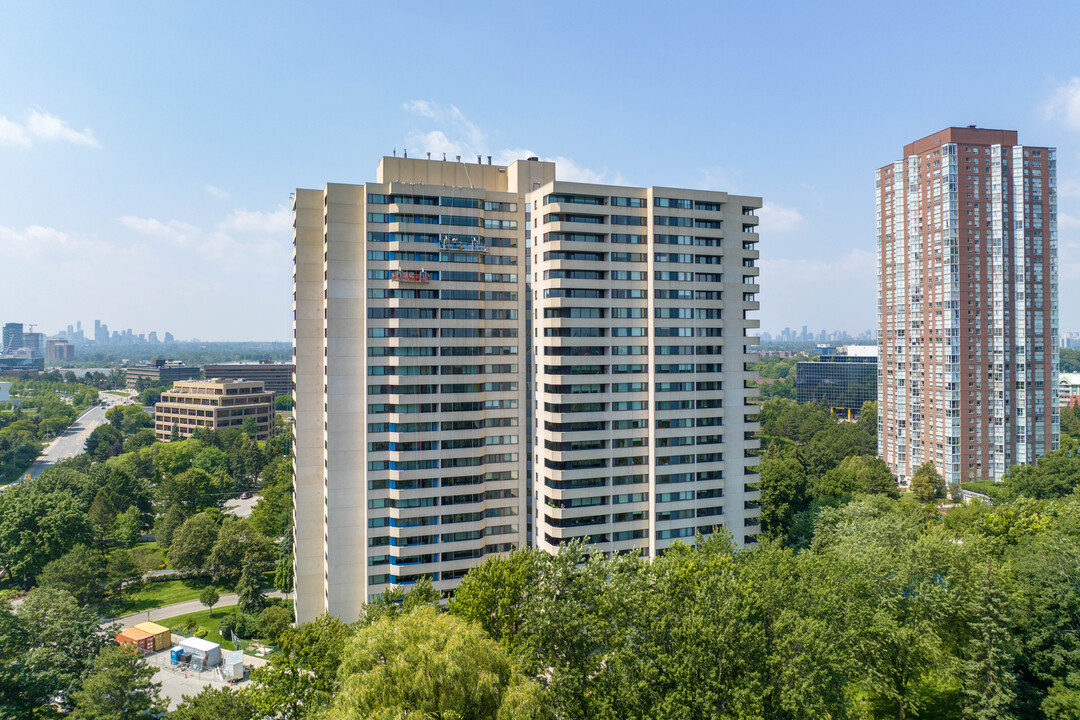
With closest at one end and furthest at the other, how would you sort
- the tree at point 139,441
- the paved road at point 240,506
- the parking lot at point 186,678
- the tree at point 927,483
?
the parking lot at point 186,678
the tree at point 927,483
the paved road at point 240,506
the tree at point 139,441

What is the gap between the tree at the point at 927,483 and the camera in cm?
12812

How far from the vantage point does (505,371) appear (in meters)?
71.0

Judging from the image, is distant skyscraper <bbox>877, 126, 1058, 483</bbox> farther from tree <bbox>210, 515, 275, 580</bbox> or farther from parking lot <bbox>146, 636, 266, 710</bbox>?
parking lot <bbox>146, 636, 266, 710</bbox>

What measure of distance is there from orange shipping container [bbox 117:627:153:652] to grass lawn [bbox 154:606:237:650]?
6119 mm

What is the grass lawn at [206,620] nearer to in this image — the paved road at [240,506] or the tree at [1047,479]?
the paved road at [240,506]

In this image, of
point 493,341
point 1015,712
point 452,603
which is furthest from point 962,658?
point 493,341

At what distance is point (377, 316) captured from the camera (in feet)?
218

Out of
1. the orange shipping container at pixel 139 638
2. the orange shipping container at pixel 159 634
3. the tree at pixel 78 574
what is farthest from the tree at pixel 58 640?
the tree at pixel 78 574

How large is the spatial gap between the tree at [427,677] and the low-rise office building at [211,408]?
162700mm

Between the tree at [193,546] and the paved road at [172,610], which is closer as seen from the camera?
the paved road at [172,610]

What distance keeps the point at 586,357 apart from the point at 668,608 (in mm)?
32493

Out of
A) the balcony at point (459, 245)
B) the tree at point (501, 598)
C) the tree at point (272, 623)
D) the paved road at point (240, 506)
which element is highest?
the balcony at point (459, 245)

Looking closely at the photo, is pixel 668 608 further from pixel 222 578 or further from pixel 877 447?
pixel 877 447

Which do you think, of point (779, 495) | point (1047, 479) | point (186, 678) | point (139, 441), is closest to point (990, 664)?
point (779, 495)
